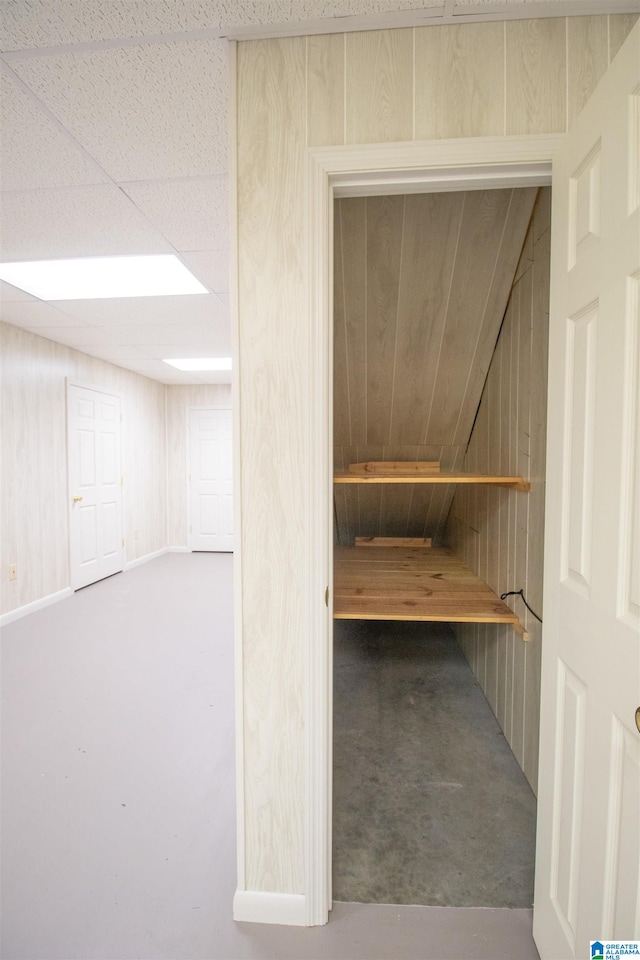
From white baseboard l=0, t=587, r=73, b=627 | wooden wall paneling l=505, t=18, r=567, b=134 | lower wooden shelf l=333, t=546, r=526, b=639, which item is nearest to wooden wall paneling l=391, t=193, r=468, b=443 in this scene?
wooden wall paneling l=505, t=18, r=567, b=134

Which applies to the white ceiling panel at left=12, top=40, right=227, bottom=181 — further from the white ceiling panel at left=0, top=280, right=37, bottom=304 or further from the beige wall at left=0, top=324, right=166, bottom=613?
the beige wall at left=0, top=324, right=166, bottom=613

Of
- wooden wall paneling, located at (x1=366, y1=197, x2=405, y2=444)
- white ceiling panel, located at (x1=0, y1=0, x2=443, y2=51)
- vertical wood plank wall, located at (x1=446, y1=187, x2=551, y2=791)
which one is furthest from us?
wooden wall paneling, located at (x1=366, y1=197, x2=405, y2=444)

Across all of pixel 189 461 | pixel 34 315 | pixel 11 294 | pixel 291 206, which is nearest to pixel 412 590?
pixel 291 206

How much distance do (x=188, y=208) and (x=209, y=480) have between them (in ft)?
15.5

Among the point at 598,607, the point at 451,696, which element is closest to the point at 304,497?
the point at 598,607

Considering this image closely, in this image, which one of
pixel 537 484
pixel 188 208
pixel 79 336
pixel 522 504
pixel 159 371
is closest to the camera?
pixel 537 484

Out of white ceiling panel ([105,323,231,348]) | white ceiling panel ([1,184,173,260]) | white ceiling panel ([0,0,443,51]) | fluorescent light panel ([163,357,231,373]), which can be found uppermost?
white ceiling panel ([1,184,173,260])

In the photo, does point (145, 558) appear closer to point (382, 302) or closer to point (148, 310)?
point (148, 310)

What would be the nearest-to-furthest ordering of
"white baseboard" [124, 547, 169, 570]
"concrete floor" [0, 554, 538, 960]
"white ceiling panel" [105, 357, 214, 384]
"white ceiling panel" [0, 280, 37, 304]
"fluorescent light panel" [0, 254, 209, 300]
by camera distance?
"concrete floor" [0, 554, 538, 960] → "fluorescent light panel" [0, 254, 209, 300] → "white ceiling panel" [0, 280, 37, 304] → "white ceiling panel" [105, 357, 214, 384] → "white baseboard" [124, 547, 169, 570]

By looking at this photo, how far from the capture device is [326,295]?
1.27 meters

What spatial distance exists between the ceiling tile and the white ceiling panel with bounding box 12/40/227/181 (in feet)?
0.21

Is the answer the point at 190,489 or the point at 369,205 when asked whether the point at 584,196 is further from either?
the point at 190,489

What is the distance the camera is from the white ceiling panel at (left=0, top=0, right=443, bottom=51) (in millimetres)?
1149

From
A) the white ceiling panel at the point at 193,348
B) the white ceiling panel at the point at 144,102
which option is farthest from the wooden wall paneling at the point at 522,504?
the white ceiling panel at the point at 193,348
